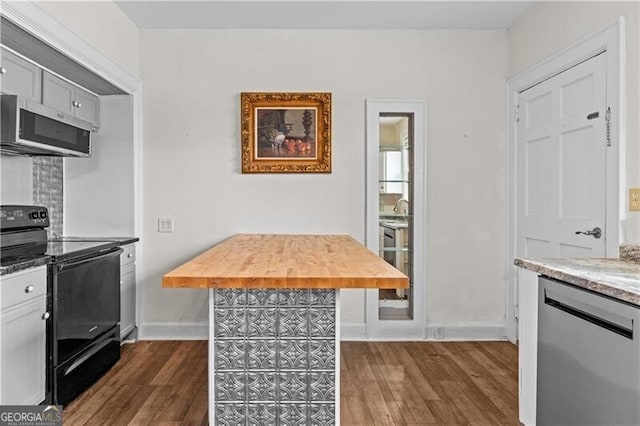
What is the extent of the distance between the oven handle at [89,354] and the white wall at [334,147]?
2.75 ft

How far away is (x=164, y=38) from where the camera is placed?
12.3ft

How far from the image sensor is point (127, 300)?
3.51 meters

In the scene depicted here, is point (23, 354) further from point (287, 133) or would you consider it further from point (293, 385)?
point (287, 133)

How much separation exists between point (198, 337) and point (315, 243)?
1.48 m

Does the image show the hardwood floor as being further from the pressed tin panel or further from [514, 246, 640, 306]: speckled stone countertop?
[514, 246, 640, 306]: speckled stone countertop

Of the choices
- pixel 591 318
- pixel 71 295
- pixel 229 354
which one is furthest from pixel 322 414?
pixel 71 295

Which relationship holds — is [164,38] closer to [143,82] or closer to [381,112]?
[143,82]

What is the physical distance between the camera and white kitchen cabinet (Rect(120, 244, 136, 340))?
340cm

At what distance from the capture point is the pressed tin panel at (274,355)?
75.3 inches

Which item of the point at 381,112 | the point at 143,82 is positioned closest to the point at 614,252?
the point at 381,112

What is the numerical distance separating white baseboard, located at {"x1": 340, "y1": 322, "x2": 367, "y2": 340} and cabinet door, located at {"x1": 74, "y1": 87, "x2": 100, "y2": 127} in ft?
8.32

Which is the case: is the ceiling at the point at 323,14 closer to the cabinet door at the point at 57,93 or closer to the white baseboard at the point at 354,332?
the cabinet door at the point at 57,93

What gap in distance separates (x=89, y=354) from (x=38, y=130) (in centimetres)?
135

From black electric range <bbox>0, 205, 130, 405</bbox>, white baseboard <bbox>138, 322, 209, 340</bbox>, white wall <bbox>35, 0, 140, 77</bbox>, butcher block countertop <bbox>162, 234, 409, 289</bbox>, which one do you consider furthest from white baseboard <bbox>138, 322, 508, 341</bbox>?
white wall <bbox>35, 0, 140, 77</bbox>
